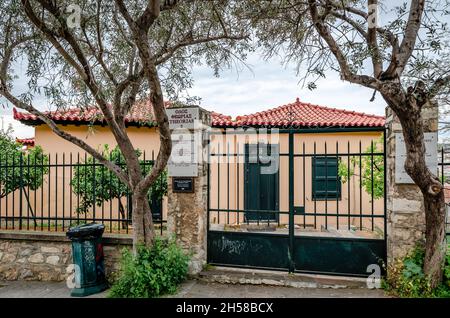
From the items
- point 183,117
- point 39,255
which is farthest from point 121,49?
point 39,255

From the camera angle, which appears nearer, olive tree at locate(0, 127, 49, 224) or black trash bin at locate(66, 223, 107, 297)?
black trash bin at locate(66, 223, 107, 297)

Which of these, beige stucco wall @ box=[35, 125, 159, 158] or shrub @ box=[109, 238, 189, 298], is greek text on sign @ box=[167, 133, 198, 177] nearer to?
shrub @ box=[109, 238, 189, 298]

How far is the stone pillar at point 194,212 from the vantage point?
527cm

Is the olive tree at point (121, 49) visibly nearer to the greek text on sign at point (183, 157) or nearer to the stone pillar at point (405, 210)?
the greek text on sign at point (183, 157)

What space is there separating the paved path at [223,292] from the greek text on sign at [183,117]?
2.62 m

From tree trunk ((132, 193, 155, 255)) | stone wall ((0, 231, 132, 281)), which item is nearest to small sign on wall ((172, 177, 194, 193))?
tree trunk ((132, 193, 155, 255))

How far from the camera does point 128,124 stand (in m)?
9.81

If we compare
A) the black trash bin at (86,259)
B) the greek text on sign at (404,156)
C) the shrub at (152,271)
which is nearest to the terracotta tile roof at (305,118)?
the greek text on sign at (404,156)

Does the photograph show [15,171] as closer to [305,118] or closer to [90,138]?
[90,138]

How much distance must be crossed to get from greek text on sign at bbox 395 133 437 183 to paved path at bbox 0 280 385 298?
1.73 m

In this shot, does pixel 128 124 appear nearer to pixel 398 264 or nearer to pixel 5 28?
pixel 5 28

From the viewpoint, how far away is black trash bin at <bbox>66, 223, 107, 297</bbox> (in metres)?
4.98
